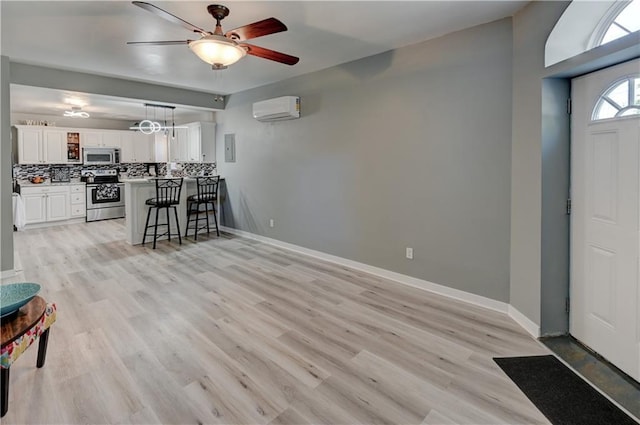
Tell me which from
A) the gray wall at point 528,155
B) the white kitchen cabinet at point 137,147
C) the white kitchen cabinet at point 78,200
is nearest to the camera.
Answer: the gray wall at point 528,155

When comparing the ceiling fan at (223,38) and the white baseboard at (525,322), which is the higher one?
the ceiling fan at (223,38)

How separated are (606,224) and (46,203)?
925 centimetres

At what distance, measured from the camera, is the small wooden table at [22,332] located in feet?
5.62

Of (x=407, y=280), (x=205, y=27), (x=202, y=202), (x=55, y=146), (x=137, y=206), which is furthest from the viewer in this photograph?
(x=55, y=146)

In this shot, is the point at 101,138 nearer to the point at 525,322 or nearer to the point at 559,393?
the point at 525,322

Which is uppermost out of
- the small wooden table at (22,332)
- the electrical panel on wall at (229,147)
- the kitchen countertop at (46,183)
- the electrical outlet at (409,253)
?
the electrical panel on wall at (229,147)

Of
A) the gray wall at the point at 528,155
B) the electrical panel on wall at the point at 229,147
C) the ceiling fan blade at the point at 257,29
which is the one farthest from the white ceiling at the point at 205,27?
the electrical panel on wall at the point at 229,147

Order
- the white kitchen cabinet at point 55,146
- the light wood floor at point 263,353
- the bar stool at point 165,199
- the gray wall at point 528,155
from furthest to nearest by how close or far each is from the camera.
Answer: the white kitchen cabinet at point 55,146 < the bar stool at point 165,199 < the gray wall at point 528,155 < the light wood floor at point 263,353

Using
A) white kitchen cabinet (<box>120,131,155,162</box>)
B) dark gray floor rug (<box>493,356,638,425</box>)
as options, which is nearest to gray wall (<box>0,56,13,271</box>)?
white kitchen cabinet (<box>120,131,155,162</box>)

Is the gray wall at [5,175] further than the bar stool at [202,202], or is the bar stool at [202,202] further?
the bar stool at [202,202]

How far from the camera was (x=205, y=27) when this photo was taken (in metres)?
3.16

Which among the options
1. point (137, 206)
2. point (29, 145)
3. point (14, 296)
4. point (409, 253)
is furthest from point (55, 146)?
point (409, 253)

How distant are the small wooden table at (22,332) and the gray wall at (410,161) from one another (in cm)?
315

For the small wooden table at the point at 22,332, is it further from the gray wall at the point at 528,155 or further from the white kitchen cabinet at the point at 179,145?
the white kitchen cabinet at the point at 179,145
